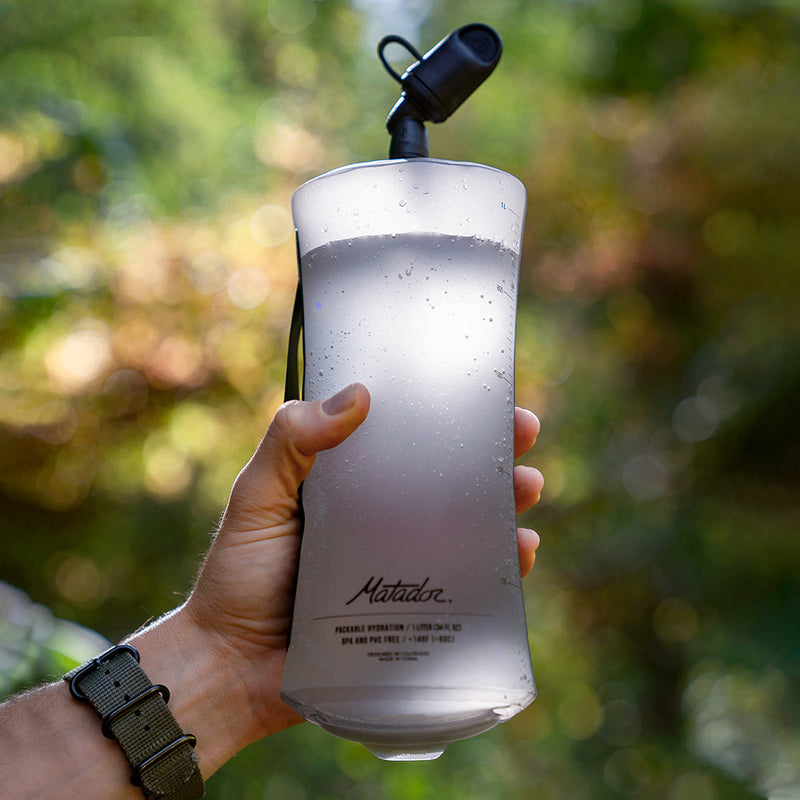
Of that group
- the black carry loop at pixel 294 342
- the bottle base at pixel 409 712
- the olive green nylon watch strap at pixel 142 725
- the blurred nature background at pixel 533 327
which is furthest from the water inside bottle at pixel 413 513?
the blurred nature background at pixel 533 327

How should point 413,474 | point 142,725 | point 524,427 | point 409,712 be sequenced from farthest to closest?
point 524,427, point 142,725, point 413,474, point 409,712

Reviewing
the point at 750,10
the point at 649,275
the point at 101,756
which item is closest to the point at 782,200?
the point at 649,275

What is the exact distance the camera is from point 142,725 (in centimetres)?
154

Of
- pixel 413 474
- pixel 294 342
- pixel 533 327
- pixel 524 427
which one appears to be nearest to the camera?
pixel 413 474

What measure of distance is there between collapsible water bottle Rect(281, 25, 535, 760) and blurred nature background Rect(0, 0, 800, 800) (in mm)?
4124

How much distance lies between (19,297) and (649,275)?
169 inches

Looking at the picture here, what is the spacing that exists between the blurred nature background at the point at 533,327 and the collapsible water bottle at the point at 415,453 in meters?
4.12

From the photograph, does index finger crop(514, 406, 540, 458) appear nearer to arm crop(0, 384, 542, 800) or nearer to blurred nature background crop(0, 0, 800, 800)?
arm crop(0, 384, 542, 800)

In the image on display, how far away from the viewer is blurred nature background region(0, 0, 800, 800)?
18.0ft

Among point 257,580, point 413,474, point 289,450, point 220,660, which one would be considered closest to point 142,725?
point 220,660

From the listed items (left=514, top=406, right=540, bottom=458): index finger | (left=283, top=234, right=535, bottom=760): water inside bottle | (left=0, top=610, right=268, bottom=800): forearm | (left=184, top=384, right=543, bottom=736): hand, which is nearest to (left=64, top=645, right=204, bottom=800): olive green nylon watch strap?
(left=0, top=610, right=268, bottom=800): forearm

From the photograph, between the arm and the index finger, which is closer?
the arm

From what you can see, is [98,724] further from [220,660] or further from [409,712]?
[409,712]

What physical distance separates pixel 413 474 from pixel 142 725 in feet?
2.17
